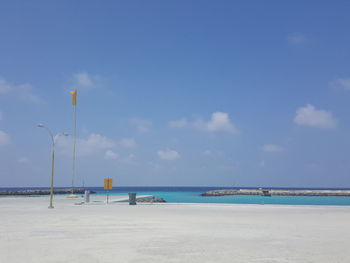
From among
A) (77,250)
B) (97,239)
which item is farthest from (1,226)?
(77,250)

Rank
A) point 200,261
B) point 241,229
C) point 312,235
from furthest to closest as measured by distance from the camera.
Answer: point 241,229
point 312,235
point 200,261

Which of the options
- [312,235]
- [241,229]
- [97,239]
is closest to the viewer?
[97,239]

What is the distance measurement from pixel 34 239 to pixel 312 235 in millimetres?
11354

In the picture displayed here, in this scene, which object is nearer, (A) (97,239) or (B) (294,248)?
(B) (294,248)

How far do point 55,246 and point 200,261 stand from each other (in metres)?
5.36

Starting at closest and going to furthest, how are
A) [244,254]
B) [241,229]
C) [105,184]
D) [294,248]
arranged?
[244,254], [294,248], [241,229], [105,184]

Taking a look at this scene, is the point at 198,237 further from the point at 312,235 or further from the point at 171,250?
the point at 312,235

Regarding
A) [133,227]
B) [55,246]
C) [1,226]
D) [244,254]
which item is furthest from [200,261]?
[1,226]

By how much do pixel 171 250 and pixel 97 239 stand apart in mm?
3700

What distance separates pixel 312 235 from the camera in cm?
1602

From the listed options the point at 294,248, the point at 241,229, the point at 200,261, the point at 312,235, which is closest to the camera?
the point at 200,261

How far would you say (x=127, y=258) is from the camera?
35.7 feet

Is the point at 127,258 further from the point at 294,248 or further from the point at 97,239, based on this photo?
the point at 294,248

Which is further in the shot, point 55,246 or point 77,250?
point 55,246
